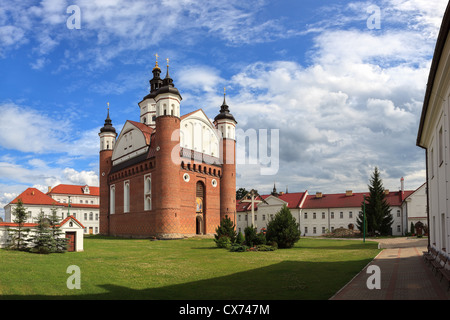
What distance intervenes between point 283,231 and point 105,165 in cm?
3761

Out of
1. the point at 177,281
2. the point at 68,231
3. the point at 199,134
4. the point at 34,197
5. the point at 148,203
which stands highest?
the point at 199,134

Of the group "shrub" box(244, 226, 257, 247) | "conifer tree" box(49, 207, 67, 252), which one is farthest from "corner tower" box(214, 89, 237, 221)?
"conifer tree" box(49, 207, 67, 252)

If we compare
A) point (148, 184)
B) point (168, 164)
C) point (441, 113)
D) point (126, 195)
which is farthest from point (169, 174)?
point (441, 113)

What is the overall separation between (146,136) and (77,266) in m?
33.9

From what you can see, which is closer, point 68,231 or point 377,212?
point 68,231

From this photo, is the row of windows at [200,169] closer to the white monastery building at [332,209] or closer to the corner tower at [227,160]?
the corner tower at [227,160]

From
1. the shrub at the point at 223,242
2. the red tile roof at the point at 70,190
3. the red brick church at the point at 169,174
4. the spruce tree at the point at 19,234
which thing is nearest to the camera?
the spruce tree at the point at 19,234

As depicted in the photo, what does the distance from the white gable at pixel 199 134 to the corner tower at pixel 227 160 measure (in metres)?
1.10

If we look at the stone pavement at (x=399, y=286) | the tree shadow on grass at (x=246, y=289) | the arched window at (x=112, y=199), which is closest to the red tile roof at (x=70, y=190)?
the arched window at (x=112, y=199)

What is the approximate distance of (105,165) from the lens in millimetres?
58469

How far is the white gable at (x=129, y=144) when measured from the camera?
5075 centimetres

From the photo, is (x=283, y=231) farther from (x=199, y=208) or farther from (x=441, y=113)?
(x=199, y=208)

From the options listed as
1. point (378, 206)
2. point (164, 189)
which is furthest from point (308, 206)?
point (164, 189)
